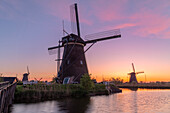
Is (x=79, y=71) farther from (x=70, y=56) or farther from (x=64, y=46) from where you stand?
(x=64, y=46)

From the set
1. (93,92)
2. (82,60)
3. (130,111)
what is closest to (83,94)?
(93,92)

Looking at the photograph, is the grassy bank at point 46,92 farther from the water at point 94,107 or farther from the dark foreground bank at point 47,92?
the water at point 94,107

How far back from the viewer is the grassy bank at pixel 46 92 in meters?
26.0

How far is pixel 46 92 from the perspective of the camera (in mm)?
28359

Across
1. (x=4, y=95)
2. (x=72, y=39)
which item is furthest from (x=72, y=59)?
(x=4, y=95)

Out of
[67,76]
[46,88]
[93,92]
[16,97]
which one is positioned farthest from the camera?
[67,76]

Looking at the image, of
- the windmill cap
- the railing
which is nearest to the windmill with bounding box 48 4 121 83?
the windmill cap

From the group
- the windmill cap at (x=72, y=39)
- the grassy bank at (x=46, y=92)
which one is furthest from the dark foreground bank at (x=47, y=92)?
the windmill cap at (x=72, y=39)

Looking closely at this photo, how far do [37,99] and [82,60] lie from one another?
17.9 meters

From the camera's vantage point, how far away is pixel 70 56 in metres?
40.2

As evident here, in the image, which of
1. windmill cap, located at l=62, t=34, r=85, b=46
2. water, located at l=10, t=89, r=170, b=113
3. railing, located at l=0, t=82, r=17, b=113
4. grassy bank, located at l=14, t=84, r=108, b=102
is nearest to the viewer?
railing, located at l=0, t=82, r=17, b=113

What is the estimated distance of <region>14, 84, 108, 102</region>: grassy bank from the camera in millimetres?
26000

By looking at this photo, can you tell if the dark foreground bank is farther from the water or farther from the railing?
the railing

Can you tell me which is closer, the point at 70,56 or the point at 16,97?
the point at 16,97
